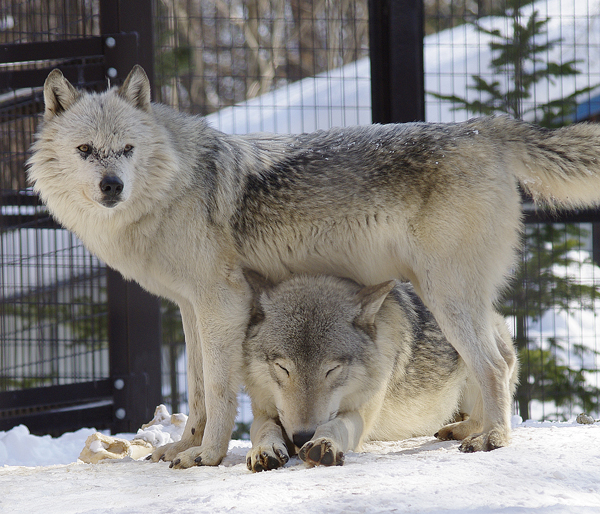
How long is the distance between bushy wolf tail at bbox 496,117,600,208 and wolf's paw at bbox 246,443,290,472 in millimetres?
2011

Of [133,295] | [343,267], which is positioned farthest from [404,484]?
[133,295]

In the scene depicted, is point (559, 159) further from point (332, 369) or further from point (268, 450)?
point (268, 450)

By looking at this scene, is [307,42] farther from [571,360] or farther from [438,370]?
[438,370]

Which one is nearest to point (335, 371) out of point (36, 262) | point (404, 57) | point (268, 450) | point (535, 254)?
point (268, 450)

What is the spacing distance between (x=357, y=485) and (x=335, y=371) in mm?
1010

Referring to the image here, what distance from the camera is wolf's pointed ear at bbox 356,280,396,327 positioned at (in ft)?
11.8

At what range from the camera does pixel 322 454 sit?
2816 millimetres

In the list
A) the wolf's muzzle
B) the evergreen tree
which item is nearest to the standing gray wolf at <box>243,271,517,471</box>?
the wolf's muzzle

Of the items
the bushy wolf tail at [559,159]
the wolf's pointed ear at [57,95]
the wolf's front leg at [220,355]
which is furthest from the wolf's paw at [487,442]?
the wolf's pointed ear at [57,95]

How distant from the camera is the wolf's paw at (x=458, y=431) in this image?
369 cm

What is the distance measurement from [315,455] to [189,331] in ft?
4.27

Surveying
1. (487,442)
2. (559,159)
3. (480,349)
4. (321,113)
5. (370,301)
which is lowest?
(487,442)

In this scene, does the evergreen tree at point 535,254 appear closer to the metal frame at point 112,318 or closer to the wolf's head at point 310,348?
the metal frame at point 112,318

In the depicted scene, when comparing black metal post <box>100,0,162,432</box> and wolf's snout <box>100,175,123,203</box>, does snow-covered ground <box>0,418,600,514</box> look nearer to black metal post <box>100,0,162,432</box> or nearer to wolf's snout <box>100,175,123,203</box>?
wolf's snout <box>100,175,123,203</box>
